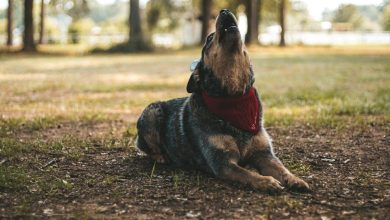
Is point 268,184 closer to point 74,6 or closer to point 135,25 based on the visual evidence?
point 135,25

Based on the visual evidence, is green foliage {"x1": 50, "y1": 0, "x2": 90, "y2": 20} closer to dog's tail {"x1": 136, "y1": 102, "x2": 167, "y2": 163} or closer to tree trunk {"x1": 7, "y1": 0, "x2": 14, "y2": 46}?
tree trunk {"x1": 7, "y1": 0, "x2": 14, "y2": 46}

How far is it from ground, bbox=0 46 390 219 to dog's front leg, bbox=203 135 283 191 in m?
0.12

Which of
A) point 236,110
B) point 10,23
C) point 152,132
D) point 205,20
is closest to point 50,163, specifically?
point 152,132

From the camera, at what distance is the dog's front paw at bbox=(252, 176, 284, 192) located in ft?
Answer: 15.5

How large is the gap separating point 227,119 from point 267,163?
0.61 m

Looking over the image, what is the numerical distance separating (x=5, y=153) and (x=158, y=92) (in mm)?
7860

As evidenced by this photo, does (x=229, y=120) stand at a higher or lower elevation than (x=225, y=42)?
lower

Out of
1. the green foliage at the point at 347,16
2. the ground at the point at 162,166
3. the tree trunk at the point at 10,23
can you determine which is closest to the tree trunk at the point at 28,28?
the tree trunk at the point at 10,23

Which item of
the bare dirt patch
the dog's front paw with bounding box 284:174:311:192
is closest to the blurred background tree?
the bare dirt patch

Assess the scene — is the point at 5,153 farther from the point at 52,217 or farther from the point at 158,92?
the point at 158,92

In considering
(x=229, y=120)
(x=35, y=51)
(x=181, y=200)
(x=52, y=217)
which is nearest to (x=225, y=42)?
(x=229, y=120)

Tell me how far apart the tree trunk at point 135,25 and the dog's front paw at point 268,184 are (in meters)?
34.4

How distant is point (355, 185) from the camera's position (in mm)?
5090

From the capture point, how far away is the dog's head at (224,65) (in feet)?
17.0
